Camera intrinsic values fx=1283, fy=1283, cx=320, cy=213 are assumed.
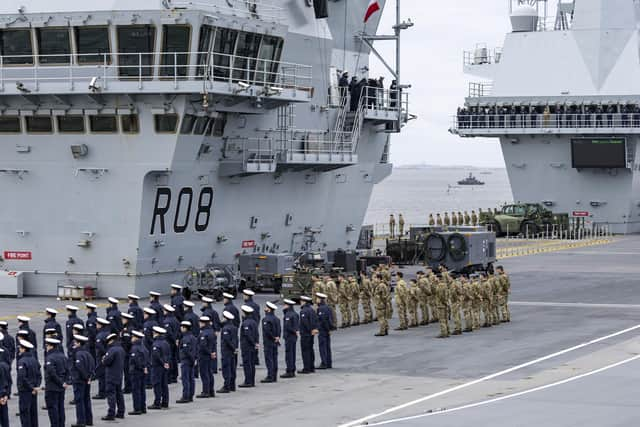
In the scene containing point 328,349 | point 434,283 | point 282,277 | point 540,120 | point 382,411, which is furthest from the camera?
point 540,120

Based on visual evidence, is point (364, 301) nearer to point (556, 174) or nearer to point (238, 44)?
point (238, 44)

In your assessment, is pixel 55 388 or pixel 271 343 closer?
pixel 55 388

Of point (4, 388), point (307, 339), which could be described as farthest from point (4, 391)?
point (307, 339)

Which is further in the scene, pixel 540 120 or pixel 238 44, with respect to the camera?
pixel 540 120

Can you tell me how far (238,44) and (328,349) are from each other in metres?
16.1

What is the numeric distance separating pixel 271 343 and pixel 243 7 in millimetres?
19401

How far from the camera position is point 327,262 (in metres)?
42.4

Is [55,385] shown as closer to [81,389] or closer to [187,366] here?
[81,389]

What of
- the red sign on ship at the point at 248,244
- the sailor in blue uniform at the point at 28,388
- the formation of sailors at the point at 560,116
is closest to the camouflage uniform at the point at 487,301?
the red sign on ship at the point at 248,244

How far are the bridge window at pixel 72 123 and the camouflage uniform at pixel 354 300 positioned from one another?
10.5 metres

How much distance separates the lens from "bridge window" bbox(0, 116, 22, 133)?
40.1 meters

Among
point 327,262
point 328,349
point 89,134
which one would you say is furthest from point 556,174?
point 328,349

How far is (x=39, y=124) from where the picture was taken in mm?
39875

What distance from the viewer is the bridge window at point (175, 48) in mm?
38469
